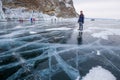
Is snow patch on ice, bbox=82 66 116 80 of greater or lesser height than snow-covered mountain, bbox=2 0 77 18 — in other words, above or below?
below

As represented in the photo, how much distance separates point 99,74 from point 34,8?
67.3m

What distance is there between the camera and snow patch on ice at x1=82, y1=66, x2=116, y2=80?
5684 millimetres

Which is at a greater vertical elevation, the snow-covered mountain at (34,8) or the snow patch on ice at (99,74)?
the snow-covered mountain at (34,8)

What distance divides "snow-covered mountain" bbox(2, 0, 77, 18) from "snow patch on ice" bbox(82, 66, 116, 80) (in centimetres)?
5077

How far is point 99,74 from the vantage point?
19.7 ft

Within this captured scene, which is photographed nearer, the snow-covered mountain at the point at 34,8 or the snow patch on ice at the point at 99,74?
the snow patch on ice at the point at 99,74

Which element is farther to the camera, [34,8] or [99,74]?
[34,8]

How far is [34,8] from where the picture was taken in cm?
7094

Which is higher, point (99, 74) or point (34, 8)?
point (34, 8)

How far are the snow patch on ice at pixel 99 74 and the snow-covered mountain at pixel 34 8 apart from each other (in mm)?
50772

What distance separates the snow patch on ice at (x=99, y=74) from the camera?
5684mm

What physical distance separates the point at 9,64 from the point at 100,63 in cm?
355

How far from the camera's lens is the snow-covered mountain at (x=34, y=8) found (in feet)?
186

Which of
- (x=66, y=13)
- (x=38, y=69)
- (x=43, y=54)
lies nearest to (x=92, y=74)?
(x=38, y=69)
